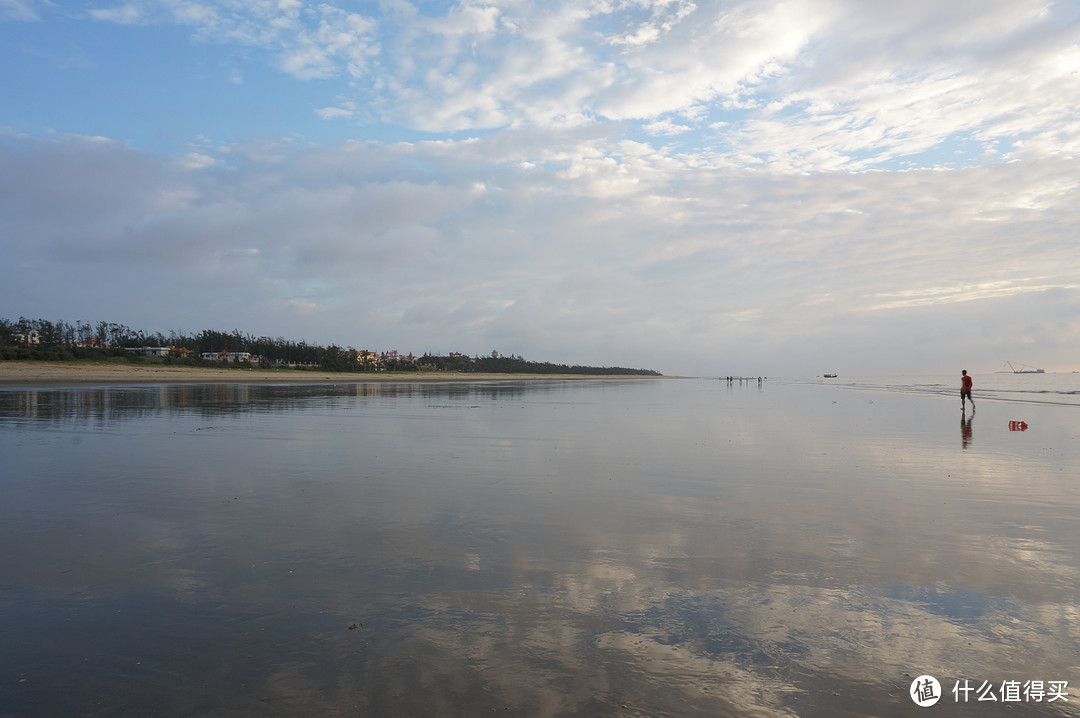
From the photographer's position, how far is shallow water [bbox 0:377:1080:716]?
361 cm

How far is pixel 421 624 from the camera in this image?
4406mm

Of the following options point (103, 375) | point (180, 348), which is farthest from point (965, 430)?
point (180, 348)

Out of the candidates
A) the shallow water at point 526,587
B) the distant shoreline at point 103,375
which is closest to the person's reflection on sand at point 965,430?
the shallow water at point 526,587

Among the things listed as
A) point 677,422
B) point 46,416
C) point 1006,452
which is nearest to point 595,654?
point 1006,452

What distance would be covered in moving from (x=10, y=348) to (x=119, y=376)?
15679mm

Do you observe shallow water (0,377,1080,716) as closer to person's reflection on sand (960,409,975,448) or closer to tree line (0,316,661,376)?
person's reflection on sand (960,409,975,448)

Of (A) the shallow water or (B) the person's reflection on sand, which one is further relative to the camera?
(B) the person's reflection on sand

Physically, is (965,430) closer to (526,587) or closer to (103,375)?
(526,587)
